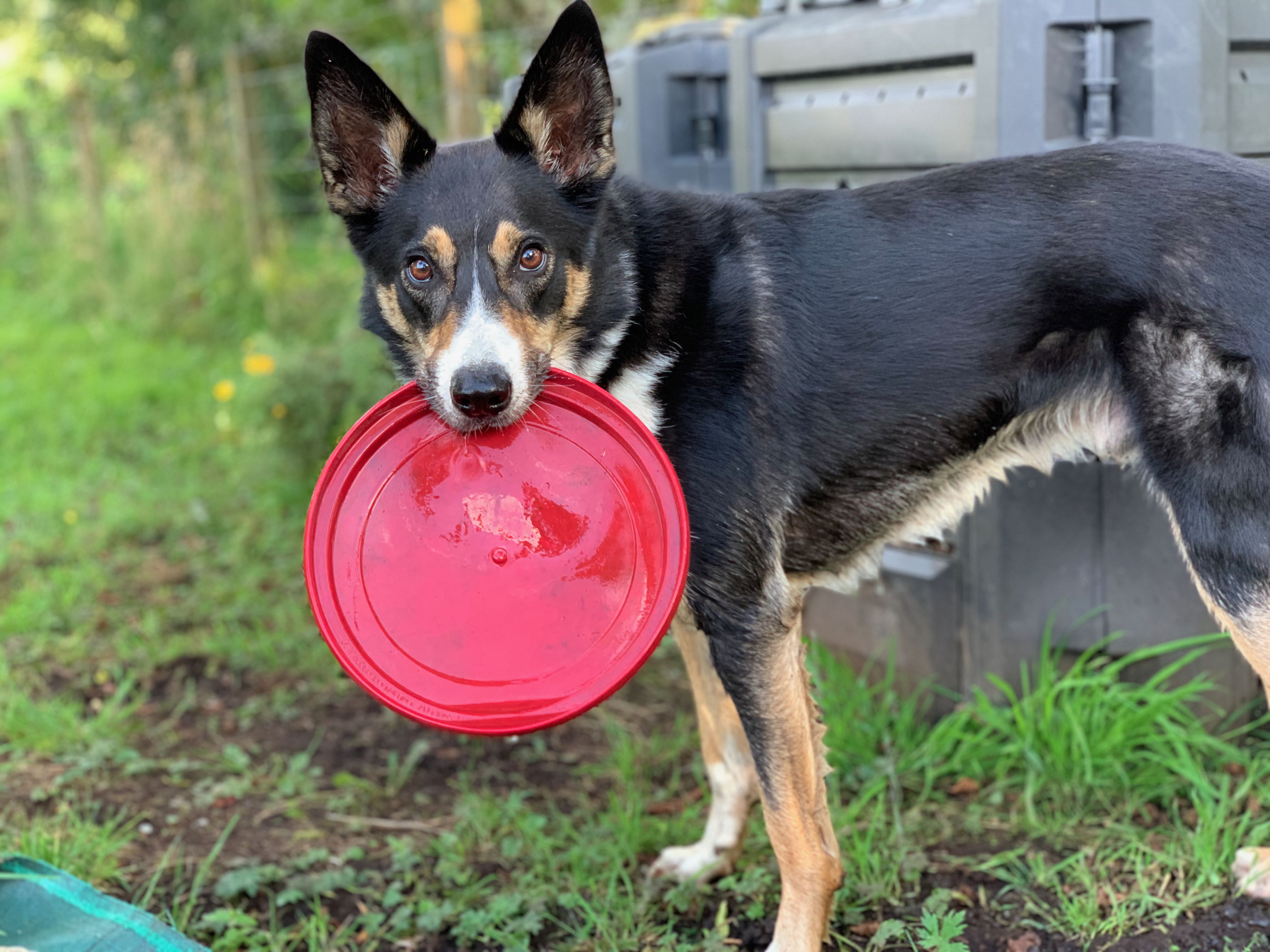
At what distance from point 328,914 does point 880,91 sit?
7.99 feet

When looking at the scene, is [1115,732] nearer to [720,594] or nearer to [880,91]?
[720,594]

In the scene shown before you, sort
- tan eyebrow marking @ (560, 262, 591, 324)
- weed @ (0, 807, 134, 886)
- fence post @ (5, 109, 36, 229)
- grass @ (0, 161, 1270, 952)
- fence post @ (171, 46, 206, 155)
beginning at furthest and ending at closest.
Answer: fence post @ (5, 109, 36, 229)
fence post @ (171, 46, 206, 155)
weed @ (0, 807, 134, 886)
grass @ (0, 161, 1270, 952)
tan eyebrow marking @ (560, 262, 591, 324)

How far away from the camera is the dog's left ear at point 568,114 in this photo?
7.28ft

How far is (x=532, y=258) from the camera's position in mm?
2229

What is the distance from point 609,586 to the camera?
2.25 metres

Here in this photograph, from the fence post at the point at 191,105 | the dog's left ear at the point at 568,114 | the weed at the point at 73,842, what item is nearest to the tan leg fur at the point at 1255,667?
the dog's left ear at the point at 568,114

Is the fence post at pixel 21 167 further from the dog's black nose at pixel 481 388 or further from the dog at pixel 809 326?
the dog's black nose at pixel 481 388

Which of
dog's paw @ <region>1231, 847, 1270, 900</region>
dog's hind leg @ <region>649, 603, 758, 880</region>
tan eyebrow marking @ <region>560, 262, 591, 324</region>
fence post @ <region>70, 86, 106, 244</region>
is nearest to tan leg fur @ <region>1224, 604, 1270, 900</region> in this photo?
dog's paw @ <region>1231, 847, 1270, 900</region>

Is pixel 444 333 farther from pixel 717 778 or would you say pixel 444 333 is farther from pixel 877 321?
pixel 717 778

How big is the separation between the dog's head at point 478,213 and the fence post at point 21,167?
9.76m

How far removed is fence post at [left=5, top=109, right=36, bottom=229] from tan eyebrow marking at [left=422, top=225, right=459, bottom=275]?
997 centimetres

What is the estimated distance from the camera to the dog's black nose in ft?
6.72

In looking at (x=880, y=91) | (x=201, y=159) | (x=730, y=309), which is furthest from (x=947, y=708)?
(x=201, y=159)

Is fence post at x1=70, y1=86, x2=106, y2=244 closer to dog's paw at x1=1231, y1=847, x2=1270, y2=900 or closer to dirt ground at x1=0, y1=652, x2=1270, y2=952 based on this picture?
A: dirt ground at x1=0, y1=652, x2=1270, y2=952
